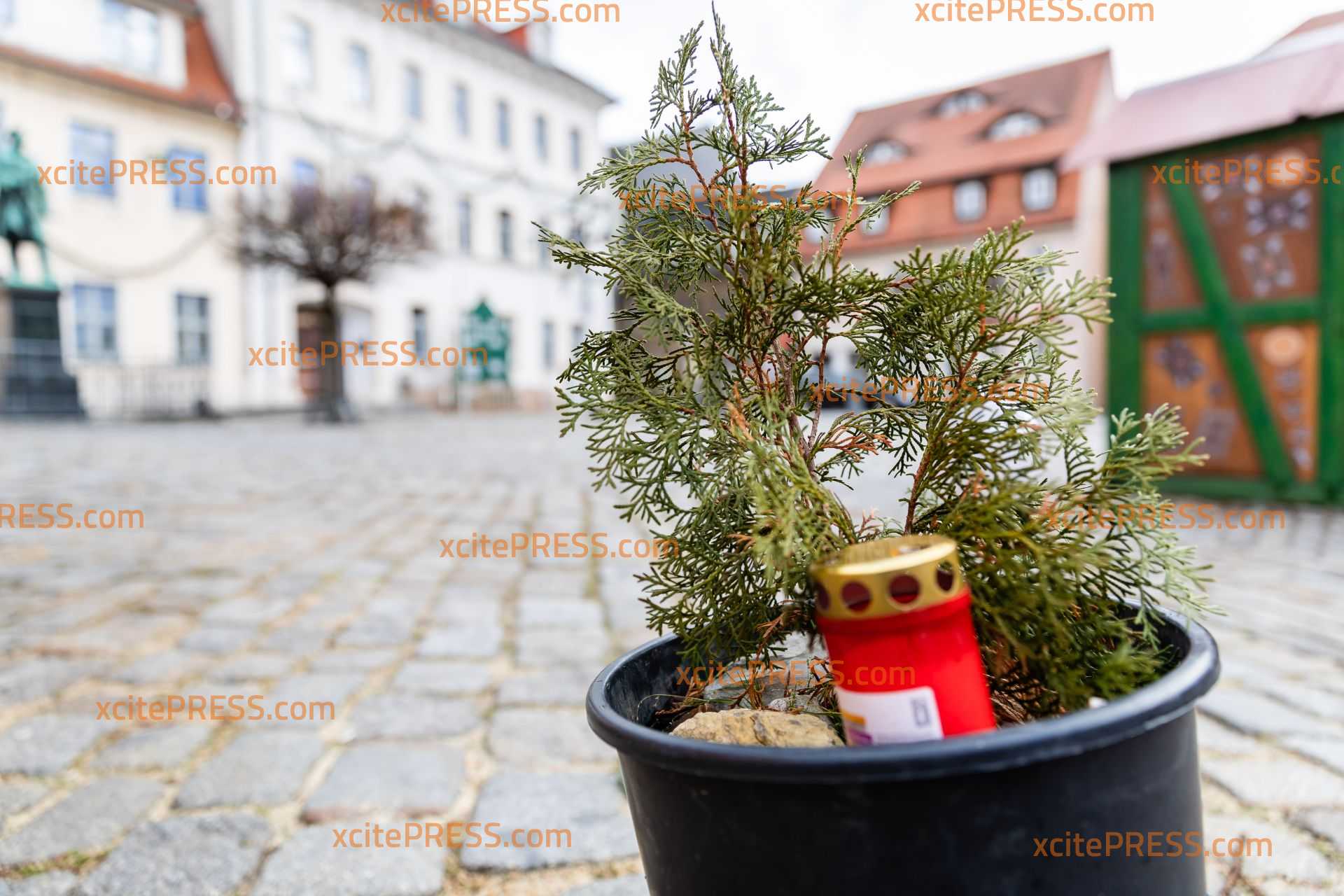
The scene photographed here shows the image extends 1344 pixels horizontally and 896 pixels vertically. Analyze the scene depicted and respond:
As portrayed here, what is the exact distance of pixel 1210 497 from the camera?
6.32 meters

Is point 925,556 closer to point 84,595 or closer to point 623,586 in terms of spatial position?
point 623,586

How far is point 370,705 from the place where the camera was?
97.7 inches

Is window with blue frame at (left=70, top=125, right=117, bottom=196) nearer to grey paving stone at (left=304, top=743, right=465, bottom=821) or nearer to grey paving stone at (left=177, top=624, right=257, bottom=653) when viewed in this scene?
grey paving stone at (left=177, top=624, right=257, bottom=653)

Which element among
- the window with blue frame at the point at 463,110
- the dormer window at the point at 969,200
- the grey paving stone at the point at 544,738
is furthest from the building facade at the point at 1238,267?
the window with blue frame at the point at 463,110

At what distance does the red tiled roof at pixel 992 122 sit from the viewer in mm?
21984

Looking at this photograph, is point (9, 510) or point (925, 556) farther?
point (9, 510)

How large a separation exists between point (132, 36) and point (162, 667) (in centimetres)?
2228

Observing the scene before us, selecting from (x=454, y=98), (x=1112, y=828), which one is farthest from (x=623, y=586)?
(x=454, y=98)

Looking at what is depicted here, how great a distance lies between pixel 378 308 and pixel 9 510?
749 inches

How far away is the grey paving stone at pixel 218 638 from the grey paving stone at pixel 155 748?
662 millimetres

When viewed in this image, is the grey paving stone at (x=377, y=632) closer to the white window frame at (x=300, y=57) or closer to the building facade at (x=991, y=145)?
the building facade at (x=991, y=145)

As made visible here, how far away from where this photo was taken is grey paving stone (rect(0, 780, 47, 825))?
6.08 ft

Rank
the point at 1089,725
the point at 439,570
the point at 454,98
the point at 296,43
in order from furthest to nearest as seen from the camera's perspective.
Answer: the point at 454,98, the point at 296,43, the point at 439,570, the point at 1089,725

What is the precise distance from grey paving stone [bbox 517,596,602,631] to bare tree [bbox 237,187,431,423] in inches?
546
